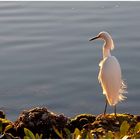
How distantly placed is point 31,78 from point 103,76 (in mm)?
14749

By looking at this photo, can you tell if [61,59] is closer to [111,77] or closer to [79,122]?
[111,77]

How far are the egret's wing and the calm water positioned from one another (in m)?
9.51

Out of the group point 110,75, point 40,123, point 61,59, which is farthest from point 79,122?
point 61,59

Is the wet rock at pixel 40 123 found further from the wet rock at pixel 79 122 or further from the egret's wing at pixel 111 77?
the egret's wing at pixel 111 77

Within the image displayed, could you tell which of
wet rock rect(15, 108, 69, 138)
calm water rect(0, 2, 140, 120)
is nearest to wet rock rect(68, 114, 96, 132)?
wet rock rect(15, 108, 69, 138)

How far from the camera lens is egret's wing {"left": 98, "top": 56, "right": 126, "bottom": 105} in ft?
33.2

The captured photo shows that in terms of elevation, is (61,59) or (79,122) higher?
(61,59)

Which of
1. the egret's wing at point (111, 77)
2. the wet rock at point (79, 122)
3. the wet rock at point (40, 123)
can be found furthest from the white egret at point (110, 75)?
the wet rock at point (40, 123)

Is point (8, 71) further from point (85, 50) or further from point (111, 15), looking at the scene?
point (111, 15)

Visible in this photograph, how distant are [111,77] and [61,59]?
1727 cm

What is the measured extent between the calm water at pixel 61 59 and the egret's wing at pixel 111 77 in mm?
9512

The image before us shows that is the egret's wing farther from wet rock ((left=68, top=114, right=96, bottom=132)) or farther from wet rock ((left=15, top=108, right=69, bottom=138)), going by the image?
wet rock ((left=15, top=108, right=69, bottom=138))

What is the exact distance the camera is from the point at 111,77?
1021cm

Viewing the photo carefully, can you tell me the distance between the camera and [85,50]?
1126 inches
